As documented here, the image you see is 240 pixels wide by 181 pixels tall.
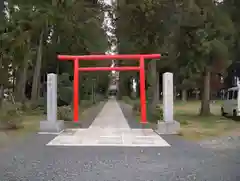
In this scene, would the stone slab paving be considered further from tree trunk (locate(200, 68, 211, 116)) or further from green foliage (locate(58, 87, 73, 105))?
green foliage (locate(58, 87, 73, 105))

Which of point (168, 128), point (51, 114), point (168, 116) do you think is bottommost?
point (168, 128)

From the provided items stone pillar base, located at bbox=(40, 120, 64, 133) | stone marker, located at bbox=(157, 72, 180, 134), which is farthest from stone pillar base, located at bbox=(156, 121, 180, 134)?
stone pillar base, located at bbox=(40, 120, 64, 133)

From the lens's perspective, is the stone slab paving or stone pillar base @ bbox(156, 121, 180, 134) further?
stone pillar base @ bbox(156, 121, 180, 134)

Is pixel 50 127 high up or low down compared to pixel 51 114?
down

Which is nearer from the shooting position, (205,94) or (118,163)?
(118,163)

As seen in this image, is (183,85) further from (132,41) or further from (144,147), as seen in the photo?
(144,147)

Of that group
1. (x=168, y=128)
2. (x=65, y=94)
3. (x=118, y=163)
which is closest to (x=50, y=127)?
(x=168, y=128)

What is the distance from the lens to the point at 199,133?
1534 cm

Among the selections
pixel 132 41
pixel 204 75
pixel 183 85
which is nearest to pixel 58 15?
pixel 132 41

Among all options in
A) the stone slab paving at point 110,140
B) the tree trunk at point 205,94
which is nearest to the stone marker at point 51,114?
the stone slab paving at point 110,140

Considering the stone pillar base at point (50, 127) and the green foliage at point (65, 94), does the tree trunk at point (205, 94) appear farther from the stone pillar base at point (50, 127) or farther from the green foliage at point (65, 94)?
the stone pillar base at point (50, 127)

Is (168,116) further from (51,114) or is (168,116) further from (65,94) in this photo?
(65,94)

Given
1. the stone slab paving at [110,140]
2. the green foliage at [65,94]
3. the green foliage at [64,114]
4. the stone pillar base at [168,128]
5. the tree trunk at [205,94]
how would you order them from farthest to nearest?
the green foliage at [65,94]
the tree trunk at [205,94]
the green foliage at [64,114]
the stone pillar base at [168,128]
the stone slab paving at [110,140]

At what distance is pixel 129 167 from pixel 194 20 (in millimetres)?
15942
